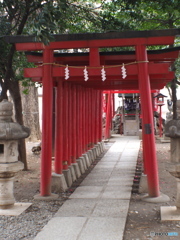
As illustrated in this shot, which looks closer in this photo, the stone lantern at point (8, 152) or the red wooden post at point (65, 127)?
the stone lantern at point (8, 152)

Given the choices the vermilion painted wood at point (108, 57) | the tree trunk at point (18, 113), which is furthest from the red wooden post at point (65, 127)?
the tree trunk at point (18, 113)

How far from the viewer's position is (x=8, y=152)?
6289 mm

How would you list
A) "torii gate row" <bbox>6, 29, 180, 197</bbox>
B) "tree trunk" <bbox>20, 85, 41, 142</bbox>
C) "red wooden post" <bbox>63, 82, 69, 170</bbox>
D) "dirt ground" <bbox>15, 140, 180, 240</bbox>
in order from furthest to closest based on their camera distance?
"tree trunk" <bbox>20, 85, 41, 142</bbox> < "red wooden post" <bbox>63, 82, 69, 170</bbox> < "torii gate row" <bbox>6, 29, 180, 197</bbox> < "dirt ground" <bbox>15, 140, 180, 240</bbox>

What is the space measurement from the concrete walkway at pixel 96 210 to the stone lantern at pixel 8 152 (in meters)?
1.04

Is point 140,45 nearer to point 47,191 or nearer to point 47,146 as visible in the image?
point 47,146

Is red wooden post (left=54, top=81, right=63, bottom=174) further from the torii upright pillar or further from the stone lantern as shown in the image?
the stone lantern

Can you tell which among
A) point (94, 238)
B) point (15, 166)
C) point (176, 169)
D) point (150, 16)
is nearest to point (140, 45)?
point (176, 169)

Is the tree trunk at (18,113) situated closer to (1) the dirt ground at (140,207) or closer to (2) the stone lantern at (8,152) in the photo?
(1) the dirt ground at (140,207)

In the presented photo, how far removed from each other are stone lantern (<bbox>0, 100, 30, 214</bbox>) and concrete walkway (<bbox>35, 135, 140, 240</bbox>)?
1.04 metres

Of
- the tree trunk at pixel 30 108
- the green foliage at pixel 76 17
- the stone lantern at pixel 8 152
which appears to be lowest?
the stone lantern at pixel 8 152

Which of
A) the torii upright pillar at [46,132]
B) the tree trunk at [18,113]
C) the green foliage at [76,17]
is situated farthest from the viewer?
the tree trunk at [18,113]

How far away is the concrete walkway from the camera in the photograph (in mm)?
5020

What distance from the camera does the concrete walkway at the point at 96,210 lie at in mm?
5020

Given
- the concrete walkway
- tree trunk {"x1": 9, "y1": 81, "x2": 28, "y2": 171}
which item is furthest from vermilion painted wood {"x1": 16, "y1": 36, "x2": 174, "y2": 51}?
tree trunk {"x1": 9, "y1": 81, "x2": 28, "y2": 171}
